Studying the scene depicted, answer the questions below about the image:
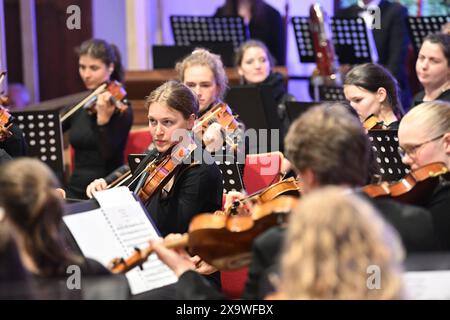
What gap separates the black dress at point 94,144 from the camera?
502 centimetres

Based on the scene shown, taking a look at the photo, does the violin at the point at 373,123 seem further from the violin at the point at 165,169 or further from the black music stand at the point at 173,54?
the black music stand at the point at 173,54

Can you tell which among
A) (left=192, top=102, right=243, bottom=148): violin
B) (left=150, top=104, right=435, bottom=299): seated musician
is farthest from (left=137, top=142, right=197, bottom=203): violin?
(left=150, top=104, right=435, bottom=299): seated musician

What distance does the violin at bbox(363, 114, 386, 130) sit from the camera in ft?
12.3

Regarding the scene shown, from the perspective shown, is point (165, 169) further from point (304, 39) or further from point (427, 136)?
point (304, 39)

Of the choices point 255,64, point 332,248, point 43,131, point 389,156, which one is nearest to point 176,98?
point 389,156

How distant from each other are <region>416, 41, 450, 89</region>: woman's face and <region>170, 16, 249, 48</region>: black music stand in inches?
90.5

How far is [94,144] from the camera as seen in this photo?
507 centimetres

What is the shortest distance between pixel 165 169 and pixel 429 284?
4.46ft

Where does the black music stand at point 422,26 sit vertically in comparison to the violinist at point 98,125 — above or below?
above

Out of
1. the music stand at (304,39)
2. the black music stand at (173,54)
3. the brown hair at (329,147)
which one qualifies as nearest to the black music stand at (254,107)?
the black music stand at (173,54)

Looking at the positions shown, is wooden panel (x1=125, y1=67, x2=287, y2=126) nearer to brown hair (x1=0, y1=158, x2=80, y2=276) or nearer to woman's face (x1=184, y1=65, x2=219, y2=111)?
woman's face (x1=184, y1=65, x2=219, y2=111)

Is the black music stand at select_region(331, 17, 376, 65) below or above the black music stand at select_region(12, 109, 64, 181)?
above

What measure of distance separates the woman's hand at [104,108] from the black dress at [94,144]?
0.08 ft

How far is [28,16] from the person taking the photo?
7.92 metres
